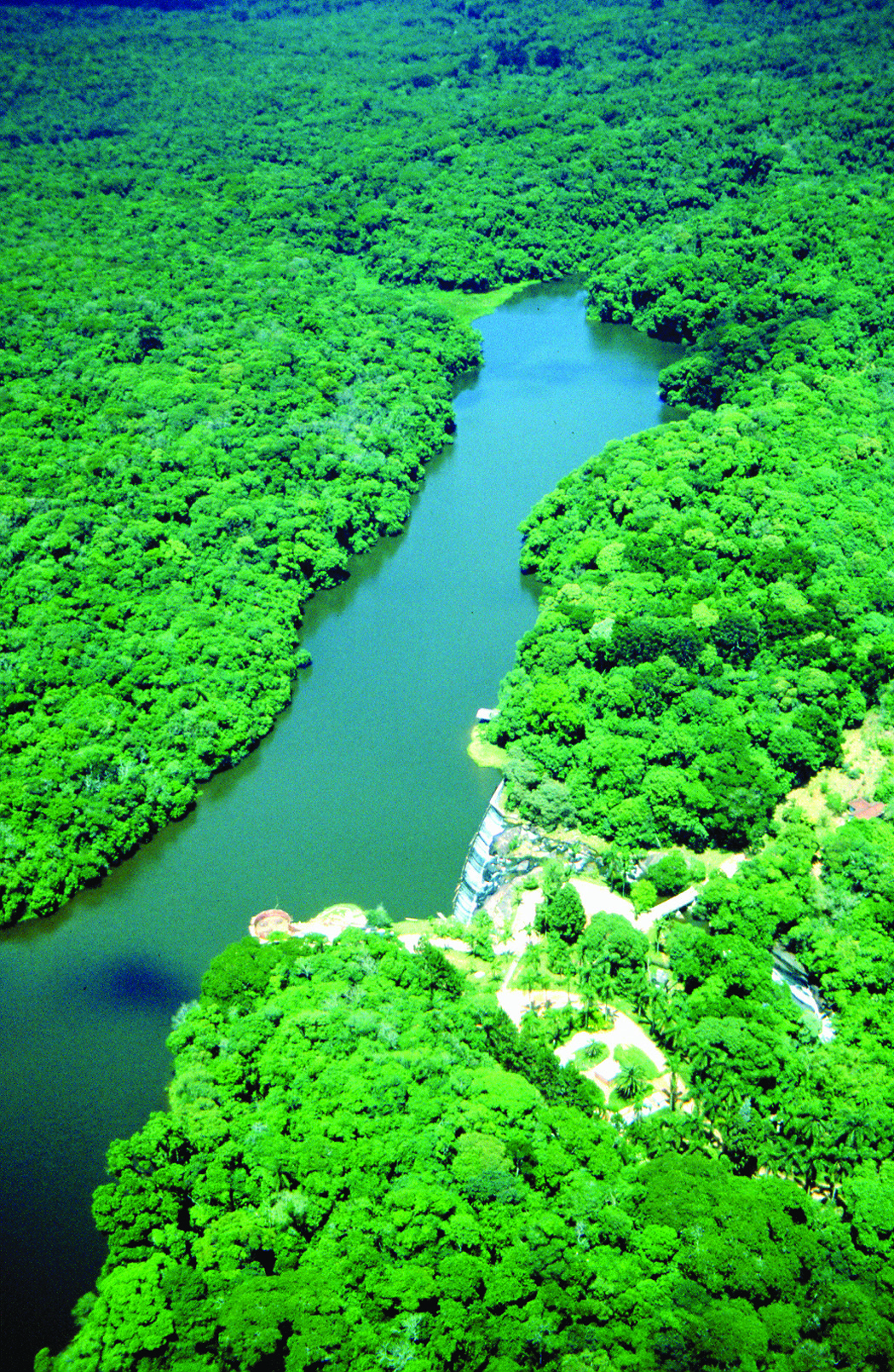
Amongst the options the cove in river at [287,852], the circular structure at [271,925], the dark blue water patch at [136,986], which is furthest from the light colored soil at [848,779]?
the dark blue water patch at [136,986]

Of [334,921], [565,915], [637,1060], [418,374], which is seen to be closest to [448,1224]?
[637,1060]

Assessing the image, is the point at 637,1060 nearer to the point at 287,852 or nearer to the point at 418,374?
the point at 287,852

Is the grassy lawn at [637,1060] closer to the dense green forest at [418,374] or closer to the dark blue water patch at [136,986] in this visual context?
the dense green forest at [418,374]

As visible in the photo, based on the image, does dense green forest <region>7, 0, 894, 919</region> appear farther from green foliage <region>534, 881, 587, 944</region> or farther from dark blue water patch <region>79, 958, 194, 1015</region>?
green foliage <region>534, 881, 587, 944</region>

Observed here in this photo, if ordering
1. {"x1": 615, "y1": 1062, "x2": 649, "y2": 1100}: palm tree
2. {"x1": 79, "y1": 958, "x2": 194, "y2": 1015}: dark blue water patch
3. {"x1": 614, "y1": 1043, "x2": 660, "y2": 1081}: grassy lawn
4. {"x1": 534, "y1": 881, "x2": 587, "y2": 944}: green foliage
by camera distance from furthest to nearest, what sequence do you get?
{"x1": 79, "y1": 958, "x2": 194, "y2": 1015}: dark blue water patch < {"x1": 534, "y1": 881, "x2": 587, "y2": 944}: green foliage < {"x1": 614, "y1": 1043, "x2": 660, "y2": 1081}: grassy lawn < {"x1": 615, "y1": 1062, "x2": 649, "y2": 1100}: palm tree

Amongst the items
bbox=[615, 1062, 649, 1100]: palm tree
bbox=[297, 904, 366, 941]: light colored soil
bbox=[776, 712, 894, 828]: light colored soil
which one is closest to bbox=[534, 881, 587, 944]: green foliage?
bbox=[615, 1062, 649, 1100]: palm tree
